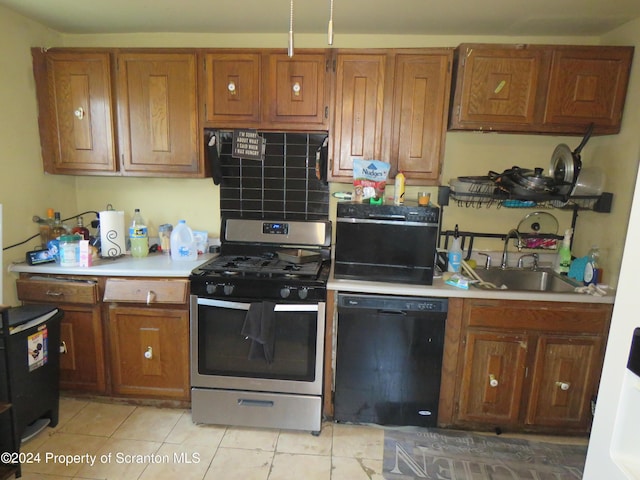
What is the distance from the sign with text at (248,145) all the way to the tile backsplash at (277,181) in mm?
84

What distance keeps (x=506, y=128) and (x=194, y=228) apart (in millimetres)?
2096

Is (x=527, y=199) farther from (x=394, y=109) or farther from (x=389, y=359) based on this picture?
(x=389, y=359)

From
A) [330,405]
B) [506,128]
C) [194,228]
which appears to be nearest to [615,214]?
[506,128]

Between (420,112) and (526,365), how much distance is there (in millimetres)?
1514

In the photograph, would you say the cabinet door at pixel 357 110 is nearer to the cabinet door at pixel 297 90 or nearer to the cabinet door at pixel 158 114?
the cabinet door at pixel 297 90

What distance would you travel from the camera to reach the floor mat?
1929mm

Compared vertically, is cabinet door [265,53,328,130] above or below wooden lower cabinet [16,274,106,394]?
above

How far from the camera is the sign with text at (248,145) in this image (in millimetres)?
2395

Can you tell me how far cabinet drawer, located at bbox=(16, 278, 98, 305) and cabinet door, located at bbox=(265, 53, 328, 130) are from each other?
1428 millimetres

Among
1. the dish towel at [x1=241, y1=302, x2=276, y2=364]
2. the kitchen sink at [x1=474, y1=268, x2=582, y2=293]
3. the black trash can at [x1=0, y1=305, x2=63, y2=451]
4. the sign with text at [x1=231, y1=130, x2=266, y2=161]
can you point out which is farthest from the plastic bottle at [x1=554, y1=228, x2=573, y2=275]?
the black trash can at [x1=0, y1=305, x2=63, y2=451]

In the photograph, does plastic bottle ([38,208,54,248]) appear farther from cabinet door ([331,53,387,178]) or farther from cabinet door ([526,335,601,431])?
cabinet door ([526,335,601,431])

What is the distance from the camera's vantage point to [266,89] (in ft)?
7.44

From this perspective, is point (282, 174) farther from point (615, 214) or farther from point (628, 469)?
point (628, 469)

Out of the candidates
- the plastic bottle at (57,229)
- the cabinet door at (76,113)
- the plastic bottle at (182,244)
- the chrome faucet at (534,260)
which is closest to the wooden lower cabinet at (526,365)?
the chrome faucet at (534,260)
